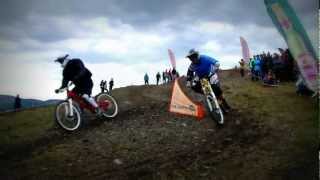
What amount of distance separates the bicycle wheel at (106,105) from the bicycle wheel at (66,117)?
1.47 m

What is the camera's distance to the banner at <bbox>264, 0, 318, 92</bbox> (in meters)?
12.7

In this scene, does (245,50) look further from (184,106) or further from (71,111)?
(71,111)

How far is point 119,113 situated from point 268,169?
8.72 meters

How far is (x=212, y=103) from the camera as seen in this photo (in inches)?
583

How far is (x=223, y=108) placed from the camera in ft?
52.9

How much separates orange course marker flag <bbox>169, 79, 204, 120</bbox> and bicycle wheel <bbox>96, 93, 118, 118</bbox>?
2351mm

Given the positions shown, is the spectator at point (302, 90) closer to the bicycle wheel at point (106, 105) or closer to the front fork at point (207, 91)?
the front fork at point (207, 91)

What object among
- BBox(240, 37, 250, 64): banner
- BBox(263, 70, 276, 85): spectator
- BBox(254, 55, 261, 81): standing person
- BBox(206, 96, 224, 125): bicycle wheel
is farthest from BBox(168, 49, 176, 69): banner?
BBox(206, 96, 224, 125): bicycle wheel

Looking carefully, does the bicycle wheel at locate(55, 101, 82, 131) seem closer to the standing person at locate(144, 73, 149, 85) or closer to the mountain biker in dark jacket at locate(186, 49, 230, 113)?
the mountain biker in dark jacket at locate(186, 49, 230, 113)

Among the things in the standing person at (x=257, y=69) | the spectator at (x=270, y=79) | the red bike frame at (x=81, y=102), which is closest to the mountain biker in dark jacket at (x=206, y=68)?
the red bike frame at (x=81, y=102)

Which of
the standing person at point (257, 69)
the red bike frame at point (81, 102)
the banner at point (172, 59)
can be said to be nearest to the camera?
the red bike frame at point (81, 102)

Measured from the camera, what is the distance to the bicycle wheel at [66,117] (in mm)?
15055

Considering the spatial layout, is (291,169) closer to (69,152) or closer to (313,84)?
(313,84)

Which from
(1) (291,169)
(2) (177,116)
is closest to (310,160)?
(1) (291,169)
